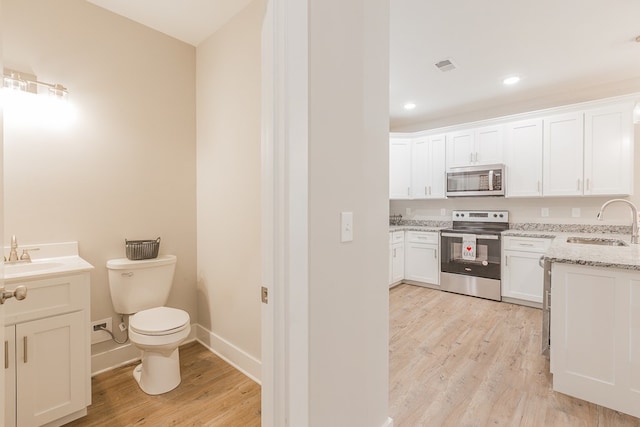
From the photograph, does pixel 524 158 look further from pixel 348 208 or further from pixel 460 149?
pixel 348 208

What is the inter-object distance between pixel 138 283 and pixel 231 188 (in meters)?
0.96

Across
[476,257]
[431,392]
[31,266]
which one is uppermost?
[31,266]

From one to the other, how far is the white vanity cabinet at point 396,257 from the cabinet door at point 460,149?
1.29 metres

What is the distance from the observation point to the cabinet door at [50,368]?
152cm

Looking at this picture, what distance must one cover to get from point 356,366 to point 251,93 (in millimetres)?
1863

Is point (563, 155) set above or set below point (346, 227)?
above

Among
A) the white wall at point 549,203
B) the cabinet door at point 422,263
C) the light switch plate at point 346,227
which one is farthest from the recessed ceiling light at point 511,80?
the light switch plate at point 346,227

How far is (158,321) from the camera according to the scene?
78.4 inches

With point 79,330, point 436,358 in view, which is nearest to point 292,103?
point 79,330

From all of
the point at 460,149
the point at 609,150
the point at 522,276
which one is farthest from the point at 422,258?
the point at 609,150

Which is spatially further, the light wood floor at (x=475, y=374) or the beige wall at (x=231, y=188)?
the beige wall at (x=231, y=188)

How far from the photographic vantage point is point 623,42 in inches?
104

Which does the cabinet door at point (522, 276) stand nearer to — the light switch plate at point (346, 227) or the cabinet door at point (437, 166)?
the cabinet door at point (437, 166)

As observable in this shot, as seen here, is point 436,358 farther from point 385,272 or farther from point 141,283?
point 141,283
